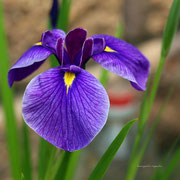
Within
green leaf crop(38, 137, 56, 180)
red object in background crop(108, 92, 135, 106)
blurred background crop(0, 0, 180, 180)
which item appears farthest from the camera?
red object in background crop(108, 92, 135, 106)

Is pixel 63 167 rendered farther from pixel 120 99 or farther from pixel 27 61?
pixel 120 99

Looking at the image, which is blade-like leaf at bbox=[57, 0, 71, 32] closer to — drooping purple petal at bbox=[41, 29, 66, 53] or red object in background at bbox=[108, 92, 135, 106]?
drooping purple petal at bbox=[41, 29, 66, 53]

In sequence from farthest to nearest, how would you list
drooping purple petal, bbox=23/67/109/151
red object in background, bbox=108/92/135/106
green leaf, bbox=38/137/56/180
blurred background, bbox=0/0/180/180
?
red object in background, bbox=108/92/135/106 < blurred background, bbox=0/0/180/180 < green leaf, bbox=38/137/56/180 < drooping purple petal, bbox=23/67/109/151

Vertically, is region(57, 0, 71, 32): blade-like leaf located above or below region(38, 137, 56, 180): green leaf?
above

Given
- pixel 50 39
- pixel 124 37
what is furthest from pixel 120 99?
pixel 50 39

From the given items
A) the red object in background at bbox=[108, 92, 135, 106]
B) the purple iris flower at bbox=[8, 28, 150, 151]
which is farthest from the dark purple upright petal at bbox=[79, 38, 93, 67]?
the red object in background at bbox=[108, 92, 135, 106]

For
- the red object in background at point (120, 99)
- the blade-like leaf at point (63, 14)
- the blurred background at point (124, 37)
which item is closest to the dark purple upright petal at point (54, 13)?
the blade-like leaf at point (63, 14)

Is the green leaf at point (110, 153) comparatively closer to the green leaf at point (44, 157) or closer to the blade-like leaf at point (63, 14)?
the green leaf at point (44, 157)

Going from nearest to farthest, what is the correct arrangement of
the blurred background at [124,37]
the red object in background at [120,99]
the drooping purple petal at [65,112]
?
the drooping purple petal at [65,112] < the blurred background at [124,37] < the red object in background at [120,99]
